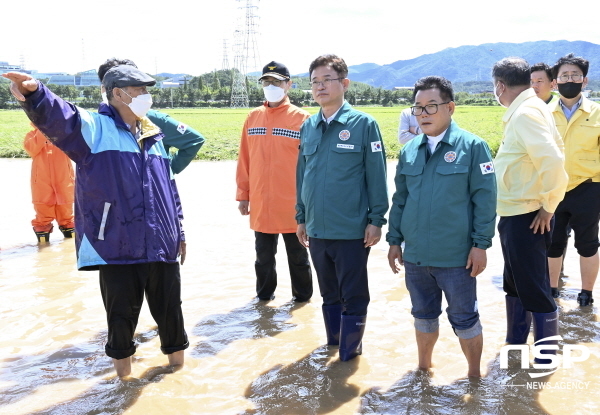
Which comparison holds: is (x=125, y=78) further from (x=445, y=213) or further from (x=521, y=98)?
(x=521, y=98)

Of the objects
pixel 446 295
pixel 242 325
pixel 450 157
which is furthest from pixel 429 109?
pixel 242 325

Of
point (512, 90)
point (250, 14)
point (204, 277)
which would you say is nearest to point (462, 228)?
point (512, 90)

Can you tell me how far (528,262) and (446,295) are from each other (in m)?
0.65

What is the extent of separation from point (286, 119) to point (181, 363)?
2335mm

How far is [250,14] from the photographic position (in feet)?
Result: 272

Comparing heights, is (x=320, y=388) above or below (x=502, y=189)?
below

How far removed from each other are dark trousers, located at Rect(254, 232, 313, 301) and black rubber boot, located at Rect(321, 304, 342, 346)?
42.2 inches

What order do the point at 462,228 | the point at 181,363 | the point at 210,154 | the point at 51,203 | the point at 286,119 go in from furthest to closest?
the point at 210,154 < the point at 51,203 < the point at 286,119 < the point at 181,363 < the point at 462,228

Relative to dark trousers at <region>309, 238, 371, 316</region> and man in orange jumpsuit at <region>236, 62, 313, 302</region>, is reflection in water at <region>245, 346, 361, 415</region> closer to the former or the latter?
dark trousers at <region>309, 238, 371, 316</region>

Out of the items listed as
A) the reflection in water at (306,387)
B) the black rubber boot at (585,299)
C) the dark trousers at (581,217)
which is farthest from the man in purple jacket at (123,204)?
the black rubber boot at (585,299)

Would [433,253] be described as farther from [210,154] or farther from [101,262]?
[210,154]

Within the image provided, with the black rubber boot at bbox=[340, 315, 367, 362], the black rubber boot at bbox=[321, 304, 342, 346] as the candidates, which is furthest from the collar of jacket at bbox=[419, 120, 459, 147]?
the black rubber boot at bbox=[321, 304, 342, 346]

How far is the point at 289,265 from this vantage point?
17.7ft

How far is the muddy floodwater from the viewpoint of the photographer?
3.57 metres
